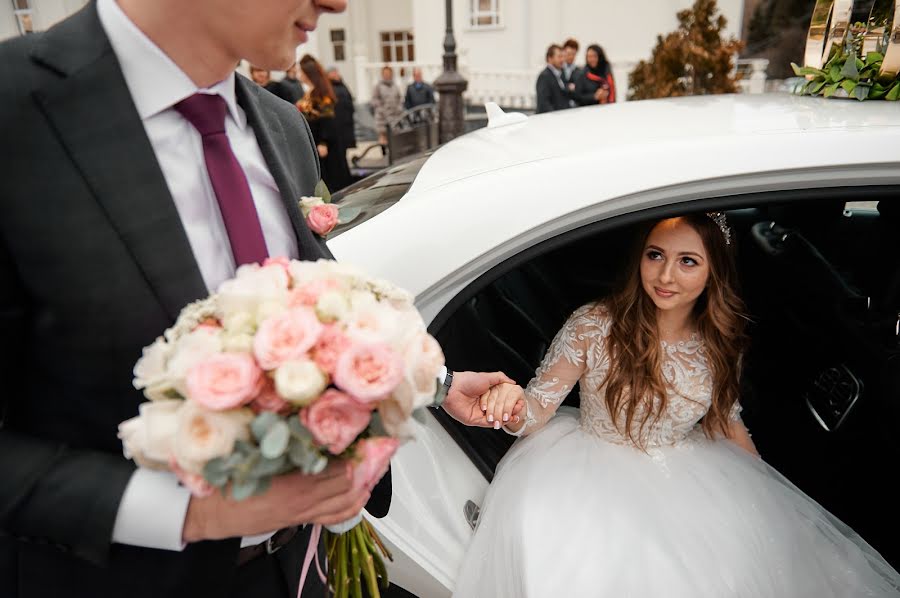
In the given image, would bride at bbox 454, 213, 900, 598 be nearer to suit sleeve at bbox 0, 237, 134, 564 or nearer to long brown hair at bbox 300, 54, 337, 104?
suit sleeve at bbox 0, 237, 134, 564

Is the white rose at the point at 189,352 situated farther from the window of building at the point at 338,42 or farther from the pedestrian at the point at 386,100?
the window of building at the point at 338,42

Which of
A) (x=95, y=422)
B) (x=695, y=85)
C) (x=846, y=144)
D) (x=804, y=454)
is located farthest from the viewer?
(x=695, y=85)

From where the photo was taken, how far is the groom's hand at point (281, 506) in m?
0.77

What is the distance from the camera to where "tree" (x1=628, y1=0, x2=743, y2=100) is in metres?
6.73

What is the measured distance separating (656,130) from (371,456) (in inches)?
47.0

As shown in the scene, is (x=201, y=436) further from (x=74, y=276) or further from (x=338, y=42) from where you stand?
(x=338, y=42)

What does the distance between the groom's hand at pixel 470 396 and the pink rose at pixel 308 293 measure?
73cm

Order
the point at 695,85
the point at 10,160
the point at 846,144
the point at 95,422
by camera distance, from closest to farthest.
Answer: the point at 10,160 < the point at 95,422 < the point at 846,144 < the point at 695,85

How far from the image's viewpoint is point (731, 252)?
6.24ft

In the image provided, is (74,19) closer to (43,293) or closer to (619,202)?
(43,293)

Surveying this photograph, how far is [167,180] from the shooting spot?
0.87 m

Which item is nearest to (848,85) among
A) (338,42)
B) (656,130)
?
(656,130)

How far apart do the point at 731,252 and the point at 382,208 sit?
107cm

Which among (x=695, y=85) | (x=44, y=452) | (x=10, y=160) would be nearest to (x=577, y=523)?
(x=44, y=452)
